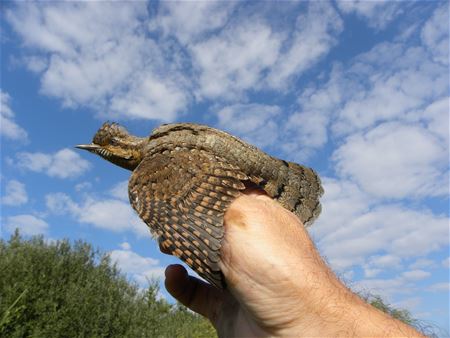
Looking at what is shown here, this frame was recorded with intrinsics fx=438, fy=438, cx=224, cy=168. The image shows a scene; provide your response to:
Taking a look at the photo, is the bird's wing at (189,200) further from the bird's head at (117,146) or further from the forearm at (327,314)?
the bird's head at (117,146)

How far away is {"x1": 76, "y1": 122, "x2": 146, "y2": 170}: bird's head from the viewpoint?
4.29 meters

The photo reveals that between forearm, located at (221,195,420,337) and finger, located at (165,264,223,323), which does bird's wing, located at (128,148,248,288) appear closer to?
forearm, located at (221,195,420,337)

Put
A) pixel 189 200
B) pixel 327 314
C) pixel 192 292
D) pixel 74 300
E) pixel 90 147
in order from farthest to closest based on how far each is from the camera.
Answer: pixel 74 300, pixel 90 147, pixel 192 292, pixel 189 200, pixel 327 314

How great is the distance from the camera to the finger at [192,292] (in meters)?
3.31

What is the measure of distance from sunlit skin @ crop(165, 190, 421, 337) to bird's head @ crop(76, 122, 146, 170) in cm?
193

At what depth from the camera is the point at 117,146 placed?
4.46m

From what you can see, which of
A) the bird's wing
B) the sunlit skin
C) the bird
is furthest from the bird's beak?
Answer: the sunlit skin

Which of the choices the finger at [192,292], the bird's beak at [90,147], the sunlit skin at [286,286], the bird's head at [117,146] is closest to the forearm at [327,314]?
the sunlit skin at [286,286]

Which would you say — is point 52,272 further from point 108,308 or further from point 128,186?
point 128,186

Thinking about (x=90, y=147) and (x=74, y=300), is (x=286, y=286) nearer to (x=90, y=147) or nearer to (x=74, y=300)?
(x=90, y=147)

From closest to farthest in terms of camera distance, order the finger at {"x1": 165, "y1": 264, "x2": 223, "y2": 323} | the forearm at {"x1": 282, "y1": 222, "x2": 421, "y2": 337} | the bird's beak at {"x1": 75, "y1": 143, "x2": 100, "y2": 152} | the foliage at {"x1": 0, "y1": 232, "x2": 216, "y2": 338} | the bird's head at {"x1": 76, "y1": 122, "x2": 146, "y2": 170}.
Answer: the forearm at {"x1": 282, "y1": 222, "x2": 421, "y2": 337} < the finger at {"x1": 165, "y1": 264, "x2": 223, "y2": 323} < the bird's head at {"x1": 76, "y1": 122, "x2": 146, "y2": 170} < the bird's beak at {"x1": 75, "y1": 143, "x2": 100, "y2": 152} < the foliage at {"x1": 0, "y1": 232, "x2": 216, "y2": 338}

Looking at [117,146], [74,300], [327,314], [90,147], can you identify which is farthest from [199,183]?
[74,300]

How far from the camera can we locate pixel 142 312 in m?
17.9

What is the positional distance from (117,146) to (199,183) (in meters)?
1.78
